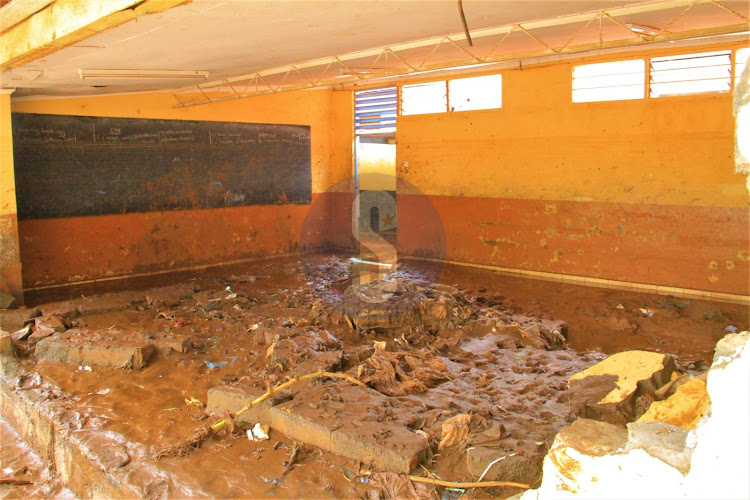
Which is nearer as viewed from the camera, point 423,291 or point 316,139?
point 423,291

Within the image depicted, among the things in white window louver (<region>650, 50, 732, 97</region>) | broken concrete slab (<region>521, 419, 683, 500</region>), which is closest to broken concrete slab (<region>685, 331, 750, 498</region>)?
broken concrete slab (<region>521, 419, 683, 500</region>)

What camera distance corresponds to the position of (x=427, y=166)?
36.2ft

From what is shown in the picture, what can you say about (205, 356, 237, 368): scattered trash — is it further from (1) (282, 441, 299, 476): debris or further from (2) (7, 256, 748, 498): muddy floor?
(1) (282, 441, 299, 476): debris

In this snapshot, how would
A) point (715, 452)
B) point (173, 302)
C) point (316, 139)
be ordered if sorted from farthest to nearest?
point (316, 139)
point (173, 302)
point (715, 452)

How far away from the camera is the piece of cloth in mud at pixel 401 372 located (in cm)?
486

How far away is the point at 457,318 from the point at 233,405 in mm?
3370

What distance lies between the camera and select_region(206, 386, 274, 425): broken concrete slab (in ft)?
14.3

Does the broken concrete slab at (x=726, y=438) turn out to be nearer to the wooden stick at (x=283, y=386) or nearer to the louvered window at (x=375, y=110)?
the wooden stick at (x=283, y=386)

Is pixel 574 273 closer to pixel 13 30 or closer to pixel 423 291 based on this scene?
pixel 423 291

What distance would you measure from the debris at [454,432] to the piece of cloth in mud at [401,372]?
895 millimetres

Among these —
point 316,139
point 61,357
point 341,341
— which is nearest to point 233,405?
point 341,341

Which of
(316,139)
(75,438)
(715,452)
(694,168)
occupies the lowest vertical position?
(75,438)

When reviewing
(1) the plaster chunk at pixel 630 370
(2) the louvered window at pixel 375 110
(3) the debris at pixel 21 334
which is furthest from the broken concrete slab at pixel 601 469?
(2) the louvered window at pixel 375 110

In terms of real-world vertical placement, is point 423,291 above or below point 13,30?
below
